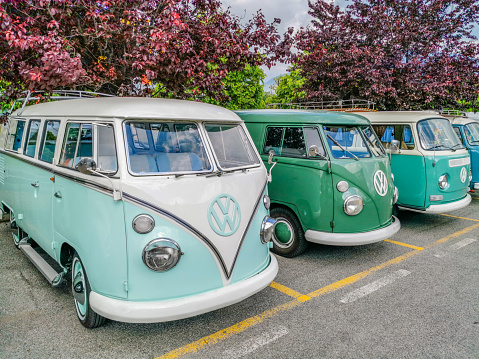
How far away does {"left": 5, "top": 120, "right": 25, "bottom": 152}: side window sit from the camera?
5.25 meters

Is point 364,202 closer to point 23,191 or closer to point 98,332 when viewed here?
point 98,332

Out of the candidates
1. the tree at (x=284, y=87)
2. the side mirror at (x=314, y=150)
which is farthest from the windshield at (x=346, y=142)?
the tree at (x=284, y=87)

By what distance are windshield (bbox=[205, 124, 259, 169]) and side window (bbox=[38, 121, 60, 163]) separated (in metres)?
1.71

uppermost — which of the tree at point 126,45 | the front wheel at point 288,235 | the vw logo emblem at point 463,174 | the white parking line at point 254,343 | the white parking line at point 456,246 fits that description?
the tree at point 126,45

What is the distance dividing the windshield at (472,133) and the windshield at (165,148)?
8.07 m

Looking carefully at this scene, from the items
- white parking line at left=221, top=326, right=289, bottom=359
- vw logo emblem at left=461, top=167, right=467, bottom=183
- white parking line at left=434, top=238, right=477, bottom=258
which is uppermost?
vw logo emblem at left=461, top=167, right=467, bottom=183

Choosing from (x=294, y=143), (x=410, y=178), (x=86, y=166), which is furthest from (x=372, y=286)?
(x=86, y=166)

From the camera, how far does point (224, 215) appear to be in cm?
342

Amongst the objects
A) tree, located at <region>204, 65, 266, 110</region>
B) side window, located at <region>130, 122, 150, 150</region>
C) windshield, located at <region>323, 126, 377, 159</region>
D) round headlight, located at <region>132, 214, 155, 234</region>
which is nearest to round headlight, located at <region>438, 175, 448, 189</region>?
windshield, located at <region>323, 126, 377, 159</region>

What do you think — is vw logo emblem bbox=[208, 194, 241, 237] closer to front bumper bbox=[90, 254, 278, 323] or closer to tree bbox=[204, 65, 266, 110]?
front bumper bbox=[90, 254, 278, 323]

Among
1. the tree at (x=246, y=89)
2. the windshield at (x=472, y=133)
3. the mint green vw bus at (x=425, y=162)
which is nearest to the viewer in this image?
the mint green vw bus at (x=425, y=162)

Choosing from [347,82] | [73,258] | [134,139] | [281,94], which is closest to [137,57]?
[134,139]

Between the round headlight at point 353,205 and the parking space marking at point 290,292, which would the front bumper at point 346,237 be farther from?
the parking space marking at point 290,292

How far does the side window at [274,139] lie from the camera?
5.94 m
